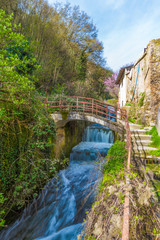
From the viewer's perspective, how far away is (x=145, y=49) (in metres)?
8.98

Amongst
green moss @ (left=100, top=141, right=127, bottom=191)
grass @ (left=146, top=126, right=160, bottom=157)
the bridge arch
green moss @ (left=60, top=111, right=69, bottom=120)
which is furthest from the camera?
green moss @ (left=60, top=111, right=69, bottom=120)

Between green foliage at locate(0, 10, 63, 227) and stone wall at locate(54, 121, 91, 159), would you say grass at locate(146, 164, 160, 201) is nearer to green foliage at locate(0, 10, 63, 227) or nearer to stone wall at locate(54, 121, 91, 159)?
green foliage at locate(0, 10, 63, 227)

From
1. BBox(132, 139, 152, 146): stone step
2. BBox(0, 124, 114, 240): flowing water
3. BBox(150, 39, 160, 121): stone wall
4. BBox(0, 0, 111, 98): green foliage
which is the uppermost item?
BBox(0, 0, 111, 98): green foliage

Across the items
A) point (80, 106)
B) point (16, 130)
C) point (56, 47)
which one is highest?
point (56, 47)

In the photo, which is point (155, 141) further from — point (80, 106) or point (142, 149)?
point (80, 106)

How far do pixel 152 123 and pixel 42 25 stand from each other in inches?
499

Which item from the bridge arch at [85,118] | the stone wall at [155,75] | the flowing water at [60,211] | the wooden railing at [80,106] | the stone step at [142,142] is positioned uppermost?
the stone wall at [155,75]

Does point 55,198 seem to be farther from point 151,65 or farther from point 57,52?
point 57,52

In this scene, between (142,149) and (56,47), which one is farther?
(56,47)

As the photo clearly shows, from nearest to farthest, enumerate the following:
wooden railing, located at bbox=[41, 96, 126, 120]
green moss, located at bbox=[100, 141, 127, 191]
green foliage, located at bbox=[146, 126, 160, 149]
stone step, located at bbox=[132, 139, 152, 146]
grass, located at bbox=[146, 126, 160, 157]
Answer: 1. green moss, located at bbox=[100, 141, 127, 191]
2. grass, located at bbox=[146, 126, 160, 157]
3. green foliage, located at bbox=[146, 126, 160, 149]
4. stone step, located at bbox=[132, 139, 152, 146]
5. wooden railing, located at bbox=[41, 96, 126, 120]

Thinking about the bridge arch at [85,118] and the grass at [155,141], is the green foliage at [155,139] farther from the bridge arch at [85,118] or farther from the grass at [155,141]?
the bridge arch at [85,118]

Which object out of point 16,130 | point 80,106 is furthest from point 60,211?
point 80,106

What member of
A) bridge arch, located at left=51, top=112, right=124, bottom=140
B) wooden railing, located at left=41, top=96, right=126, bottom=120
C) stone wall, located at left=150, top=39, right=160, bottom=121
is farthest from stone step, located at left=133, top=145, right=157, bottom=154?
stone wall, located at left=150, top=39, right=160, bottom=121

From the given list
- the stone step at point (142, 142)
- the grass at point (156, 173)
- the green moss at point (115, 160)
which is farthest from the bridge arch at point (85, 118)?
the grass at point (156, 173)
